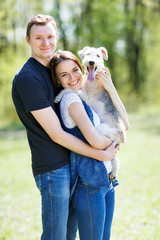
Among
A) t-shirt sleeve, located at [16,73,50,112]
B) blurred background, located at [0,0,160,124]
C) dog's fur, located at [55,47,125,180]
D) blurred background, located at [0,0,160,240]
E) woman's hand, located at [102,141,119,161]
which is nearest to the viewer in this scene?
t-shirt sleeve, located at [16,73,50,112]

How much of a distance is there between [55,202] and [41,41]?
136 cm

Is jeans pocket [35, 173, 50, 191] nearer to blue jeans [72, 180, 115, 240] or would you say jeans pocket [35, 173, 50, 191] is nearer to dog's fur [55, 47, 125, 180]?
blue jeans [72, 180, 115, 240]

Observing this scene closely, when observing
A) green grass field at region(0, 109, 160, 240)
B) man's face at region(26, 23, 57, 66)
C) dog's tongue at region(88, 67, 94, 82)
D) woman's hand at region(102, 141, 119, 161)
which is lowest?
green grass field at region(0, 109, 160, 240)

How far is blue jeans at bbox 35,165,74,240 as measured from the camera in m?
2.27

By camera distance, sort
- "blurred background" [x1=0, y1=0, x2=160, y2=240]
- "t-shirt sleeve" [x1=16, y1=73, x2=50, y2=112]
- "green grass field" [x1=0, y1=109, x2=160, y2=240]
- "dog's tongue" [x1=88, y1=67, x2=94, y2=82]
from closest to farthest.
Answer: "t-shirt sleeve" [x1=16, y1=73, x2=50, y2=112]
"dog's tongue" [x1=88, y1=67, x2=94, y2=82]
"green grass field" [x1=0, y1=109, x2=160, y2=240]
"blurred background" [x1=0, y1=0, x2=160, y2=240]

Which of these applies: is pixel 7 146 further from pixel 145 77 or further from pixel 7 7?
pixel 145 77

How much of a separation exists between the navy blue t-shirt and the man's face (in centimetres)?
7

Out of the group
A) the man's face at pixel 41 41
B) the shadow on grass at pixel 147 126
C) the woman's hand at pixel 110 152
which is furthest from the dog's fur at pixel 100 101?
the shadow on grass at pixel 147 126

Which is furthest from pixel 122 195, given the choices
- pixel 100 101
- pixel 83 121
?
pixel 83 121

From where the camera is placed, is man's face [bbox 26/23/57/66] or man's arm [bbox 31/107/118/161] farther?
man's face [bbox 26/23/57/66]

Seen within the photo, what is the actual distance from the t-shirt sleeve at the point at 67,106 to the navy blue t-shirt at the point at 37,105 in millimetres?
95

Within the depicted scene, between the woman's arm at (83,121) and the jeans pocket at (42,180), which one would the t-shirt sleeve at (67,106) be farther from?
the jeans pocket at (42,180)

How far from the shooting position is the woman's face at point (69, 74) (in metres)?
2.50

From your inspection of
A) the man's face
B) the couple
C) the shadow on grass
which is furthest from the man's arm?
the shadow on grass
